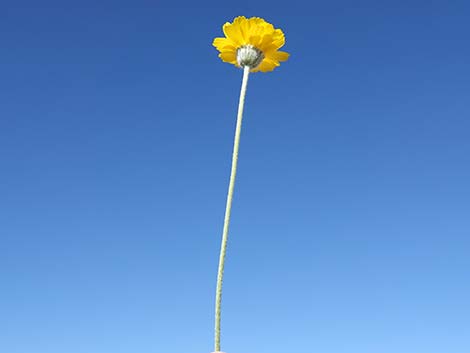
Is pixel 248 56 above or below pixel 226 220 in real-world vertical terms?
above

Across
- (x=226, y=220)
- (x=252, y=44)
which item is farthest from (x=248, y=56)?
(x=226, y=220)

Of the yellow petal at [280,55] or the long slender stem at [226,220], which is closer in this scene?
the long slender stem at [226,220]

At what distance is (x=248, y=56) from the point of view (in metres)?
5.14

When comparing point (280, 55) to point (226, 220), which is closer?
point (226, 220)

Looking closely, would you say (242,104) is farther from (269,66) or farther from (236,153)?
(269,66)

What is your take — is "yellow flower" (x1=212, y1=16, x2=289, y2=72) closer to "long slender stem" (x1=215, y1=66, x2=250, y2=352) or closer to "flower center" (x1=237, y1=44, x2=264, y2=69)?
"flower center" (x1=237, y1=44, x2=264, y2=69)

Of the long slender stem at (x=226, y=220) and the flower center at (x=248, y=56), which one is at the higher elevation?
the flower center at (x=248, y=56)

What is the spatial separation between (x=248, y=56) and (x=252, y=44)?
0.12 metres

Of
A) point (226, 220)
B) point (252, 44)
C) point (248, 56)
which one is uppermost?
point (252, 44)

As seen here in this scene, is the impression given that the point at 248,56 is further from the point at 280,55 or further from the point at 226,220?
the point at 226,220

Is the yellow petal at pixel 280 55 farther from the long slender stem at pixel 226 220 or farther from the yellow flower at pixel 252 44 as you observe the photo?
the long slender stem at pixel 226 220

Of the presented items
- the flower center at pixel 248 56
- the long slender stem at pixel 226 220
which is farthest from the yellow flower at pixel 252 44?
the long slender stem at pixel 226 220

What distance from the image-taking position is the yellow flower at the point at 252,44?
5.10 meters

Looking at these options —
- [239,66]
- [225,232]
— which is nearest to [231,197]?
[225,232]
